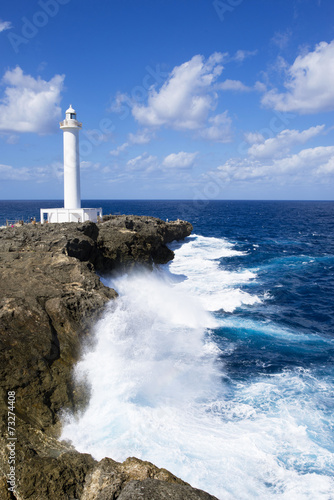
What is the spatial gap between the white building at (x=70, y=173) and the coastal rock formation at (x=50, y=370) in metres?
9.64

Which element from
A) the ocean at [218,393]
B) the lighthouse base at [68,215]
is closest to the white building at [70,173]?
the lighthouse base at [68,215]

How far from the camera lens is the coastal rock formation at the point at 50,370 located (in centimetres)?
757

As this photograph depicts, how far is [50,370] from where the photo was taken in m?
11.3

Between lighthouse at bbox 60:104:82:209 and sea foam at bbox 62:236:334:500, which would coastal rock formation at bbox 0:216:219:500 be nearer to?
sea foam at bbox 62:236:334:500

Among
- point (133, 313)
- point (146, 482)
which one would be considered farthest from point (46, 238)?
point (146, 482)

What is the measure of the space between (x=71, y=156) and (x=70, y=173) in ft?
4.84

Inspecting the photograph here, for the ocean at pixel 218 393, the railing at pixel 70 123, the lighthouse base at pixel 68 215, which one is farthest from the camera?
the railing at pixel 70 123

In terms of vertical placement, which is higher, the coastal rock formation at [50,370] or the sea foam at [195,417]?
the coastal rock formation at [50,370]

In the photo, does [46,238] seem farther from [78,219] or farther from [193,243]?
[193,243]

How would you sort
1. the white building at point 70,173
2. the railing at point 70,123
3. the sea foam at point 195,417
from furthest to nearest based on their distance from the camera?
1. the railing at point 70,123
2. the white building at point 70,173
3. the sea foam at point 195,417

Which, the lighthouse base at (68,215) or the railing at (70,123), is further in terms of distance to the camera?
the railing at (70,123)

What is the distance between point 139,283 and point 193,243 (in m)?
26.4

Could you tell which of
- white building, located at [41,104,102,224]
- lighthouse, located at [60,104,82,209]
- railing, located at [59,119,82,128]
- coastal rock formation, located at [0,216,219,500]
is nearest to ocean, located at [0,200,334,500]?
coastal rock formation, located at [0,216,219,500]

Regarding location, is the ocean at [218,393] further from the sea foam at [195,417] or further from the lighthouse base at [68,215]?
the lighthouse base at [68,215]
